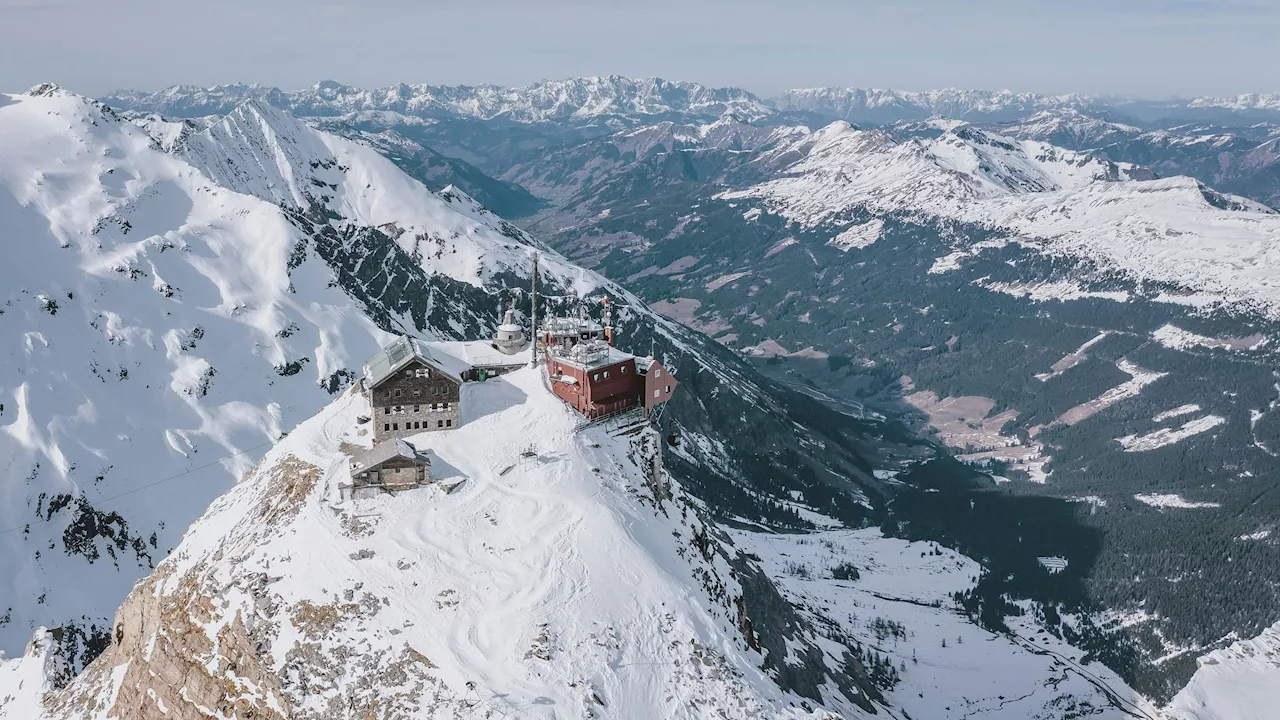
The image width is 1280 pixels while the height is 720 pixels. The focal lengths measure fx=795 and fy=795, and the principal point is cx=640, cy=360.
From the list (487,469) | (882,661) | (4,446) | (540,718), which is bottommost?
(882,661)

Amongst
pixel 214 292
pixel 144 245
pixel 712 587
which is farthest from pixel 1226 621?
pixel 144 245

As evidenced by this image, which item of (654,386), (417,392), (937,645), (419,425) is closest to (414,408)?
(417,392)

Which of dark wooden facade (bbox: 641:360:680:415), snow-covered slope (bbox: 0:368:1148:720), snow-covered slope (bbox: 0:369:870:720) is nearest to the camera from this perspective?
snow-covered slope (bbox: 0:369:870:720)

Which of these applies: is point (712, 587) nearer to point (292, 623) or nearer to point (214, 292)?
point (292, 623)

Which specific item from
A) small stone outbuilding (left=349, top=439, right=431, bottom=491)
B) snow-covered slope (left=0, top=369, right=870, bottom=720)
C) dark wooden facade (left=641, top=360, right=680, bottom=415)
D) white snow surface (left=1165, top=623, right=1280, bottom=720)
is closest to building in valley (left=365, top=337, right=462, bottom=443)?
snow-covered slope (left=0, top=369, right=870, bottom=720)

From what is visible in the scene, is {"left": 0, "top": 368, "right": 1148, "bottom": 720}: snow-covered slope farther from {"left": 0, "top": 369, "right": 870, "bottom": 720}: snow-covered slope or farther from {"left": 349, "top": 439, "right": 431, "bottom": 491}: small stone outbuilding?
{"left": 349, "top": 439, "right": 431, "bottom": 491}: small stone outbuilding

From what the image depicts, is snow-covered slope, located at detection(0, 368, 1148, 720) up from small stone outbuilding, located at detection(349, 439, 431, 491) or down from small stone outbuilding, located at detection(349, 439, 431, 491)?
down

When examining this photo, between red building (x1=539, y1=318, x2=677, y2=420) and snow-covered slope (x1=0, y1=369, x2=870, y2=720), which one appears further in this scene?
red building (x1=539, y1=318, x2=677, y2=420)

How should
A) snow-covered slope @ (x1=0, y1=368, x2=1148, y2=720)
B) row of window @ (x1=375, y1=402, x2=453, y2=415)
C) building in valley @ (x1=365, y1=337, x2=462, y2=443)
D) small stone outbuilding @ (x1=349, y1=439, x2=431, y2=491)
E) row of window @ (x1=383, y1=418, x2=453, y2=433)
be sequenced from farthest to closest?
row of window @ (x1=383, y1=418, x2=453, y2=433), row of window @ (x1=375, y1=402, x2=453, y2=415), building in valley @ (x1=365, y1=337, x2=462, y2=443), small stone outbuilding @ (x1=349, y1=439, x2=431, y2=491), snow-covered slope @ (x1=0, y1=368, x2=1148, y2=720)
